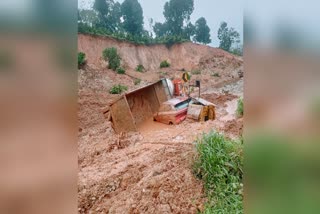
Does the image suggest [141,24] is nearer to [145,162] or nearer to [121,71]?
[121,71]

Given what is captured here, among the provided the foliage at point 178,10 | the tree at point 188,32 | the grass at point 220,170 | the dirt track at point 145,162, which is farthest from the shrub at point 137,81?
the grass at point 220,170

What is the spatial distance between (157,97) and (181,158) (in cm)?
137

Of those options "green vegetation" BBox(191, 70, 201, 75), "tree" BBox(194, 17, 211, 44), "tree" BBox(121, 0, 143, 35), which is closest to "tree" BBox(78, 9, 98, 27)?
"tree" BBox(121, 0, 143, 35)

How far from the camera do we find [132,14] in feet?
13.9

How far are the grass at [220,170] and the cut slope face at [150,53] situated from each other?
197 centimetres

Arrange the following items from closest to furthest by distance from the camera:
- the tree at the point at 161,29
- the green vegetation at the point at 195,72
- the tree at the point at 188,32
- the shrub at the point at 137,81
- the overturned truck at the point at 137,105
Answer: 1. the overturned truck at the point at 137,105
2. the tree at the point at 188,32
3. the tree at the point at 161,29
4. the green vegetation at the point at 195,72
5. the shrub at the point at 137,81

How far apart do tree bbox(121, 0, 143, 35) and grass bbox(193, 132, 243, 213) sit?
194 cm

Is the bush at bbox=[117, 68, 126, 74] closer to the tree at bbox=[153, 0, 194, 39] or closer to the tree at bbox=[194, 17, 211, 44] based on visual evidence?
the tree at bbox=[153, 0, 194, 39]

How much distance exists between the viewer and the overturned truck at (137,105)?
11.6 feet

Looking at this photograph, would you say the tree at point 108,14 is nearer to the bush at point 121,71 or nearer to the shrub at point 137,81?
the bush at point 121,71

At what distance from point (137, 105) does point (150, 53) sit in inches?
83.5

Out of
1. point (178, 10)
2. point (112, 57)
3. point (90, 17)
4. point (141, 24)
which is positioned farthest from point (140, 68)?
point (178, 10)
